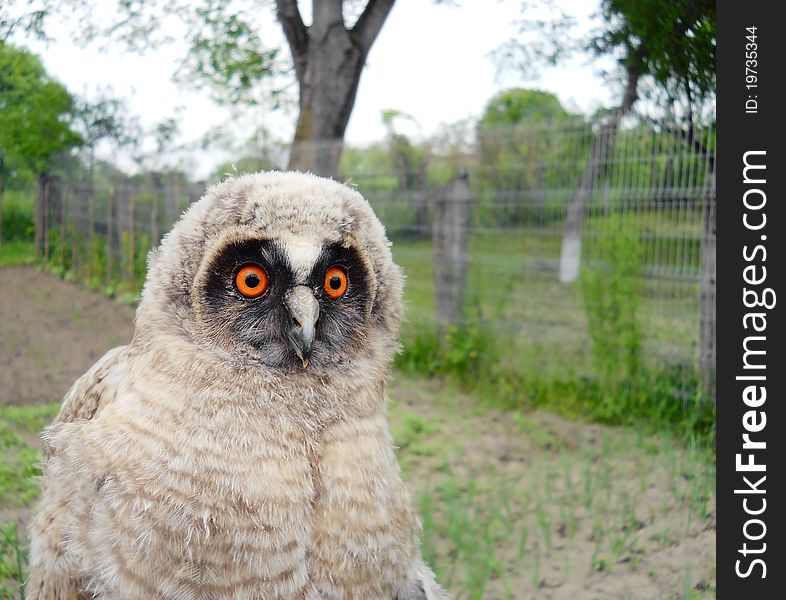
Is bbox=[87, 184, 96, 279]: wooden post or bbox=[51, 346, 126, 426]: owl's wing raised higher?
bbox=[87, 184, 96, 279]: wooden post

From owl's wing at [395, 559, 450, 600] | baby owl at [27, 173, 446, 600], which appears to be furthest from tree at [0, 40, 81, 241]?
owl's wing at [395, 559, 450, 600]

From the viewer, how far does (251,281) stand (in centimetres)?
134

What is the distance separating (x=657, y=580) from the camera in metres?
2.39

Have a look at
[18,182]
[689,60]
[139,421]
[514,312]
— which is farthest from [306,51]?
[514,312]

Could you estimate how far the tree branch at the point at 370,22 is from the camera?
292cm

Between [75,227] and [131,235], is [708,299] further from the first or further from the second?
[75,227]

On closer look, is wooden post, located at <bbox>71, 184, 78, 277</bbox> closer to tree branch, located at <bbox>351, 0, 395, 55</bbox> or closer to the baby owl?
the baby owl

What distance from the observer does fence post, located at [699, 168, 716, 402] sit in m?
3.96

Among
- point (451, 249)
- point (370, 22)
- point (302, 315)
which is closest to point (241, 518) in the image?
point (302, 315)

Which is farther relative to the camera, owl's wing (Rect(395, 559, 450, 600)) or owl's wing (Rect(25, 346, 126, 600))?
owl's wing (Rect(395, 559, 450, 600))

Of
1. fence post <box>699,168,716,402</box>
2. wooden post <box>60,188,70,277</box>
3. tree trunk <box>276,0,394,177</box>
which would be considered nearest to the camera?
wooden post <box>60,188,70,277</box>

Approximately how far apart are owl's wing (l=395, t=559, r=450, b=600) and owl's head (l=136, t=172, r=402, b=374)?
53cm

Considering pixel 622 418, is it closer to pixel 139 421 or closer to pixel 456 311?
pixel 456 311
